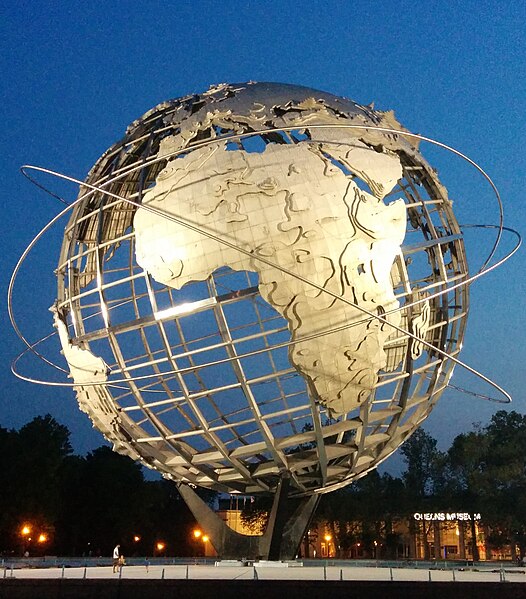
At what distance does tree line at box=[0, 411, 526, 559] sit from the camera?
3247 centimetres

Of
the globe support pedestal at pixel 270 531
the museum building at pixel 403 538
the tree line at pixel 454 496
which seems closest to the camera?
the globe support pedestal at pixel 270 531

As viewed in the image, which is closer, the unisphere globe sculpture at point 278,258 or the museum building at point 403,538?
the unisphere globe sculpture at point 278,258

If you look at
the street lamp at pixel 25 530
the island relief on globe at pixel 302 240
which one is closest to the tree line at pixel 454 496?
the street lamp at pixel 25 530

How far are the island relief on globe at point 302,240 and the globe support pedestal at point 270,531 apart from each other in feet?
8.56

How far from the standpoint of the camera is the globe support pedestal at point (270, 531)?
10938mm

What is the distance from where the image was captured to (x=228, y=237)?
8773 millimetres

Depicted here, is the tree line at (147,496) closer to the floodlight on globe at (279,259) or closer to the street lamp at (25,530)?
the street lamp at (25,530)

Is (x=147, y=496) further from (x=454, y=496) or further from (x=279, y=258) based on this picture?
(x=279, y=258)

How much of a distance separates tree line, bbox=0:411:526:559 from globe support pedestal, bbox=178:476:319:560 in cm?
2254

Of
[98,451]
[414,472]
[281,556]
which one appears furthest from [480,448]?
[281,556]

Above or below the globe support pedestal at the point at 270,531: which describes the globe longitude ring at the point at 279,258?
above

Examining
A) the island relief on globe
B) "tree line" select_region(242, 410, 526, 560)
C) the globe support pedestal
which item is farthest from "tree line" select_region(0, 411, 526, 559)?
the island relief on globe

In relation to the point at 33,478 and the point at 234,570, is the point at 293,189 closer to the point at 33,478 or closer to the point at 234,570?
the point at 234,570

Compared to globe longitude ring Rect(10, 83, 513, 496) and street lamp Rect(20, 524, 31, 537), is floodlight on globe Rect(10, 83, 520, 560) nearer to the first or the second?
globe longitude ring Rect(10, 83, 513, 496)
